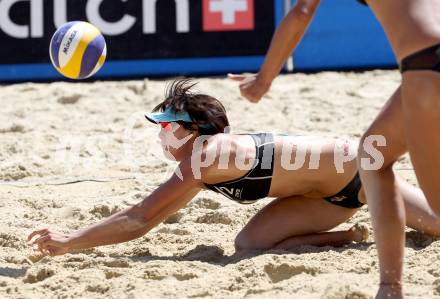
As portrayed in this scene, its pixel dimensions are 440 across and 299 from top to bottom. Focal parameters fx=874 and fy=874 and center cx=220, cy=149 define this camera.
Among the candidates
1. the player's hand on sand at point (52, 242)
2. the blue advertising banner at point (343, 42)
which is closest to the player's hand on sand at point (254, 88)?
the player's hand on sand at point (52, 242)

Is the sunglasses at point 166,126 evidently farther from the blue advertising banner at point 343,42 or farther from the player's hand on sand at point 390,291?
the blue advertising banner at point 343,42

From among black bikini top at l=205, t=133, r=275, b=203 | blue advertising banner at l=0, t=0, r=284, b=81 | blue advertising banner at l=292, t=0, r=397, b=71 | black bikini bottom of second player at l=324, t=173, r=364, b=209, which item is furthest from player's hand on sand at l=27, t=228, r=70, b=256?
blue advertising banner at l=292, t=0, r=397, b=71

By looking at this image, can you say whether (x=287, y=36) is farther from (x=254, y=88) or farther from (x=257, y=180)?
(x=257, y=180)

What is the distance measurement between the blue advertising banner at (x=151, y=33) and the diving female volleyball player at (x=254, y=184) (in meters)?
4.13

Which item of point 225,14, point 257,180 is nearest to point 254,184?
point 257,180

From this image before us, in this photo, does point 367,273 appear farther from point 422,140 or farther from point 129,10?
point 129,10

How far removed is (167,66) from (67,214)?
376 cm

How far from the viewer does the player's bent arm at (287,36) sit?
2984mm

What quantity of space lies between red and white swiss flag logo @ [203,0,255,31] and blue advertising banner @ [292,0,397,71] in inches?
24.3

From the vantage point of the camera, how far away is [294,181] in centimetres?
398

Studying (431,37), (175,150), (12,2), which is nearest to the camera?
(431,37)

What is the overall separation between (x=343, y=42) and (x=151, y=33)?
5.92 ft

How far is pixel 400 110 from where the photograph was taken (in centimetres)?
282

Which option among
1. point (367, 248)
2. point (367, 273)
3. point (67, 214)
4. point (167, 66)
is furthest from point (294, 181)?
point (167, 66)
